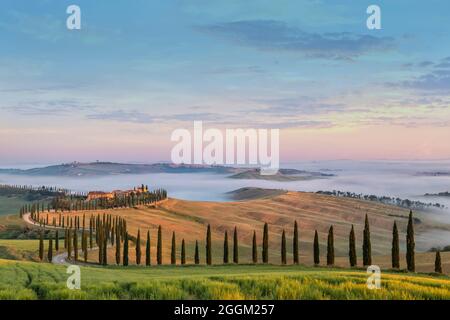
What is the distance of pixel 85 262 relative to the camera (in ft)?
294

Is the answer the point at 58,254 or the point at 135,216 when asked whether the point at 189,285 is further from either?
the point at 135,216
